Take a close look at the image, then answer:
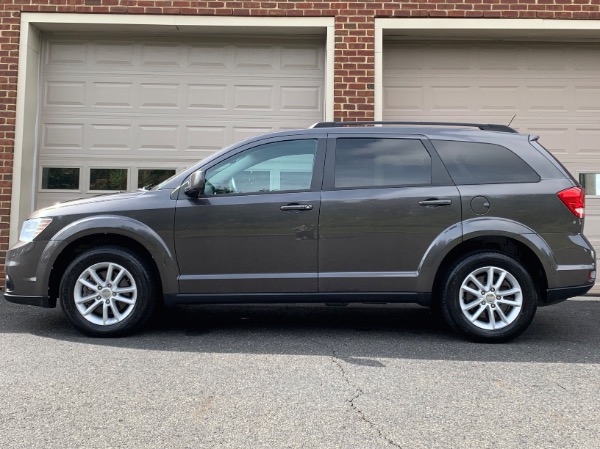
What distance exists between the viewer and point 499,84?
808 cm

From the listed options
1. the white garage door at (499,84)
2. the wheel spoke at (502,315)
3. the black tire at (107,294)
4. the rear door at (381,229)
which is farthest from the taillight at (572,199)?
the white garage door at (499,84)

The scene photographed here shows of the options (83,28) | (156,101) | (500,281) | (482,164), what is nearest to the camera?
(500,281)

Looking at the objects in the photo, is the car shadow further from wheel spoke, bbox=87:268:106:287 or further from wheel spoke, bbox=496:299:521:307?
wheel spoke, bbox=87:268:106:287

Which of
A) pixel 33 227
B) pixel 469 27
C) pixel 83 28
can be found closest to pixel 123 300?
pixel 33 227

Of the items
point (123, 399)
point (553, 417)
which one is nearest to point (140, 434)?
point (123, 399)

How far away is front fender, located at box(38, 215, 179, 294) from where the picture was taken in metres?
4.65

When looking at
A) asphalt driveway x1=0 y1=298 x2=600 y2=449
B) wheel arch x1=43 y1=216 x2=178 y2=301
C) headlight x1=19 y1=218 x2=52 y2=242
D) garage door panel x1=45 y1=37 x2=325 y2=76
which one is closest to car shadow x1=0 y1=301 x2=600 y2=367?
asphalt driveway x1=0 y1=298 x2=600 y2=449

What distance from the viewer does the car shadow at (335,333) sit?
14.1 ft

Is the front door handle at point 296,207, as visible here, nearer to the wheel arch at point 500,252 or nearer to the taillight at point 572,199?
the wheel arch at point 500,252

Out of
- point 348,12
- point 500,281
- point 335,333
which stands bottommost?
point 335,333

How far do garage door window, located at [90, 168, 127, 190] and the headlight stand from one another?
3179mm

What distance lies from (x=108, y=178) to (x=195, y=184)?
12.8 feet

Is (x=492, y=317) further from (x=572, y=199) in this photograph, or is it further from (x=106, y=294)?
(x=106, y=294)

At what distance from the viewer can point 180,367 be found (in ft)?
12.6
